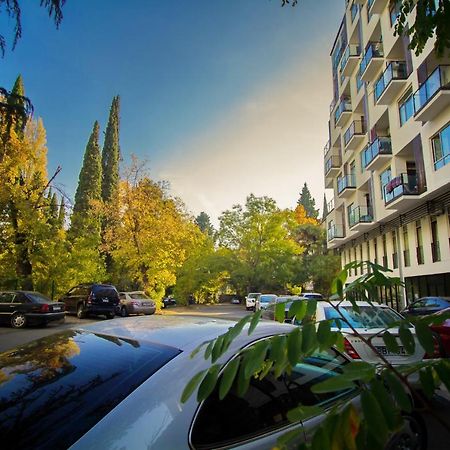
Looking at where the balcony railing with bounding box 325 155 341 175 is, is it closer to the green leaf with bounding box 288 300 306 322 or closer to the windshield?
the windshield

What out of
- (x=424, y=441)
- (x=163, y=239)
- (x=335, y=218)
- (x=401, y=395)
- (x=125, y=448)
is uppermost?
(x=335, y=218)

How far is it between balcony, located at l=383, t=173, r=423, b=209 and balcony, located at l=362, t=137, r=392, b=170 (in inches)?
108

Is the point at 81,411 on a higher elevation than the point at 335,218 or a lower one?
lower

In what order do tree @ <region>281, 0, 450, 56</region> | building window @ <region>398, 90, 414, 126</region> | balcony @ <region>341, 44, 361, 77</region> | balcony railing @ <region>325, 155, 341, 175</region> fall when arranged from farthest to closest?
balcony railing @ <region>325, 155, 341, 175</region> → balcony @ <region>341, 44, 361, 77</region> → building window @ <region>398, 90, 414, 126</region> → tree @ <region>281, 0, 450, 56</region>

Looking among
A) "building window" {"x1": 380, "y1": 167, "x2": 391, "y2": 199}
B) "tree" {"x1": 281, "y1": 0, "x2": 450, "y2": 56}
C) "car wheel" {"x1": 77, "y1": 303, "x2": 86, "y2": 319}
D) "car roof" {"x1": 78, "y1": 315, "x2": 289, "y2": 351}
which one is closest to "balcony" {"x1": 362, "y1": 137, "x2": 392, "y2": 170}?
"building window" {"x1": 380, "y1": 167, "x2": 391, "y2": 199}

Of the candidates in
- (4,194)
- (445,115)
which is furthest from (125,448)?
(4,194)

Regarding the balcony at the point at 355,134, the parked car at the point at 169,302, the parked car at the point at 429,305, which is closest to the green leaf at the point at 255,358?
the parked car at the point at 429,305

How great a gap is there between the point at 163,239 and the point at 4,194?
38.0ft

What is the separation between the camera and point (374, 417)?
3.18ft

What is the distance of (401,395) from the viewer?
3.39 feet

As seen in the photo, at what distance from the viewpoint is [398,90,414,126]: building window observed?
21.5m

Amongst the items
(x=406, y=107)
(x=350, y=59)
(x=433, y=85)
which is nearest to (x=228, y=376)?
(x=433, y=85)

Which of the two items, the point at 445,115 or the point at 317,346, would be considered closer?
the point at 317,346

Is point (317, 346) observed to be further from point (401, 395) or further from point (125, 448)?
point (125, 448)
